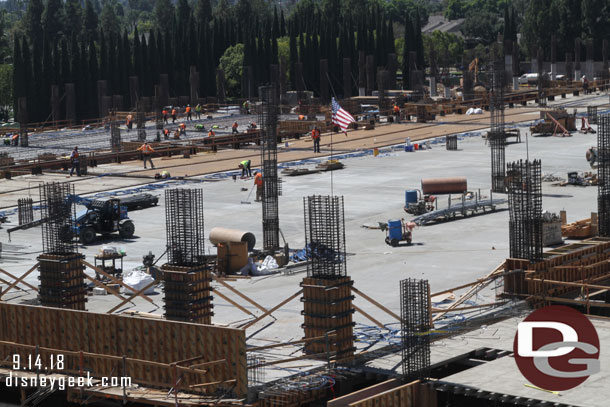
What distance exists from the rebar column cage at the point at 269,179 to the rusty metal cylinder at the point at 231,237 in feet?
2.64

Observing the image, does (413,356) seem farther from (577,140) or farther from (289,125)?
(289,125)

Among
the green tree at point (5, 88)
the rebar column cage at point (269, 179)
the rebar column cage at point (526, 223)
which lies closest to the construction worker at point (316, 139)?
the rebar column cage at point (269, 179)

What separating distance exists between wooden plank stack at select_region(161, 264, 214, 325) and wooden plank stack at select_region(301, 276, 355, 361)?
316 centimetres

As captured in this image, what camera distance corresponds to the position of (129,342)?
106ft

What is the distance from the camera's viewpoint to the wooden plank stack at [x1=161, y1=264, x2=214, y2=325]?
1341 inches

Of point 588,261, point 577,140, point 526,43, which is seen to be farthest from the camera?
point 526,43

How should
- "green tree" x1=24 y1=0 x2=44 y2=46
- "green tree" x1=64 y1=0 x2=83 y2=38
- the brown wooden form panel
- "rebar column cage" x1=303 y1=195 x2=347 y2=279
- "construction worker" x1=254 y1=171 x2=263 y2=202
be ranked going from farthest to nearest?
"green tree" x1=64 y1=0 x2=83 y2=38 < "green tree" x1=24 y1=0 x2=44 y2=46 < "construction worker" x1=254 y1=171 x2=263 y2=202 < "rebar column cage" x1=303 y1=195 x2=347 y2=279 < the brown wooden form panel

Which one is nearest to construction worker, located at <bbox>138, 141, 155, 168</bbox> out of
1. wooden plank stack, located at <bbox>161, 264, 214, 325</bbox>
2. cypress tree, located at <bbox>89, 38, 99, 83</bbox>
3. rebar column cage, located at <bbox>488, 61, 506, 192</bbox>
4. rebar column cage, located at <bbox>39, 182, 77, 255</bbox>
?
rebar column cage, located at <bbox>488, 61, 506, 192</bbox>

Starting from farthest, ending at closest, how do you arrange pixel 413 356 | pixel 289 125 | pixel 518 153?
pixel 289 125, pixel 518 153, pixel 413 356

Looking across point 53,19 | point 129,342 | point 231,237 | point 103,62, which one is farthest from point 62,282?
point 53,19

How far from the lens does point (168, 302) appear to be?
113ft

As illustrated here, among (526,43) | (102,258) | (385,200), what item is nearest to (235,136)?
(385,200)

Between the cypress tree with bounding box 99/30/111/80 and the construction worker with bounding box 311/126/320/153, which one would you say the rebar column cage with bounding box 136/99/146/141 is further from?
the cypress tree with bounding box 99/30/111/80

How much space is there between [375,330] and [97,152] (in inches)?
2077
